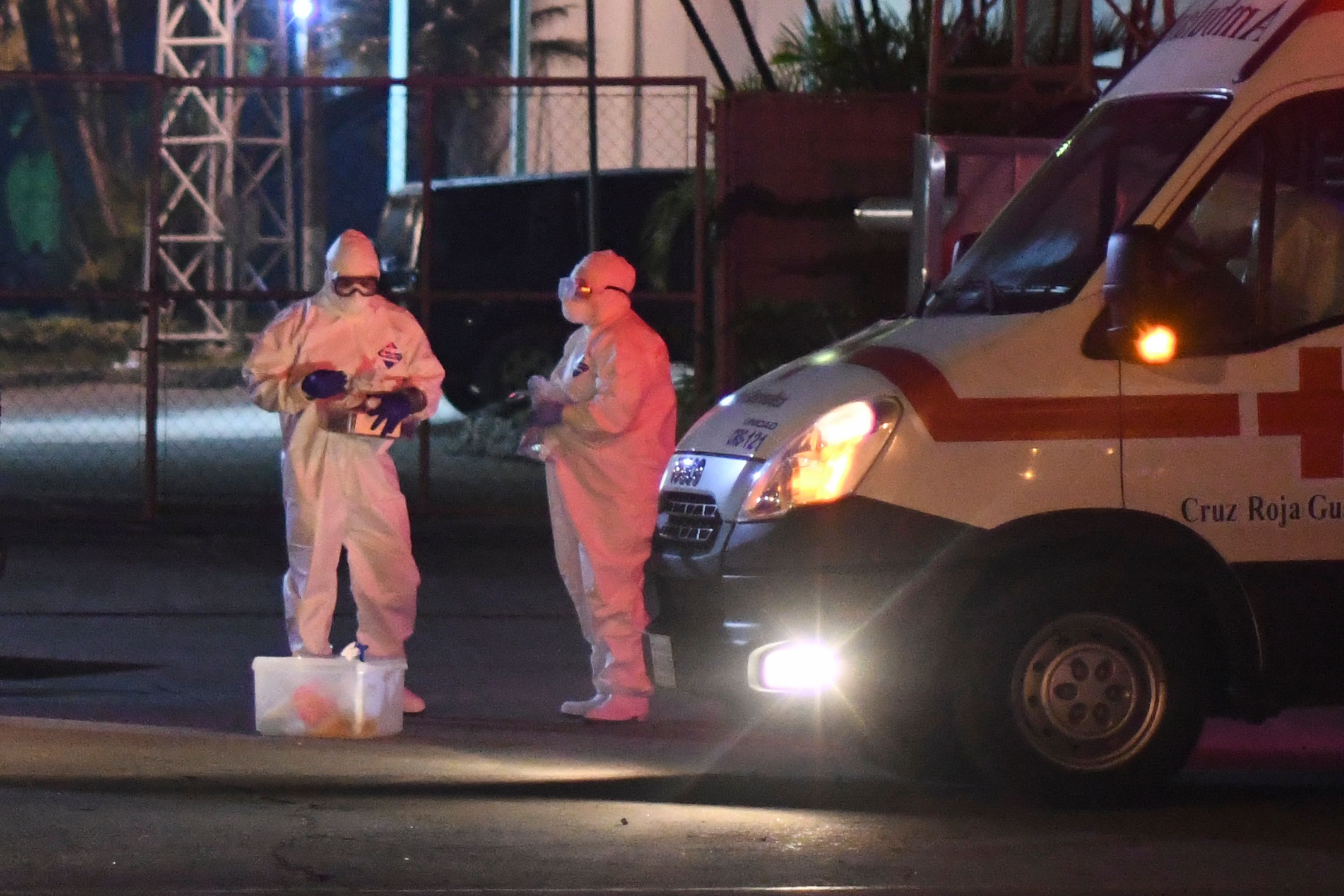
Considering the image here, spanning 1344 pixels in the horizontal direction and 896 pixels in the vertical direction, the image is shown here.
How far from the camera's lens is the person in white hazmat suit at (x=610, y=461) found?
7.74 metres

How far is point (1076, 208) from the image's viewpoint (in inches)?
271

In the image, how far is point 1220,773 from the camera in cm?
733

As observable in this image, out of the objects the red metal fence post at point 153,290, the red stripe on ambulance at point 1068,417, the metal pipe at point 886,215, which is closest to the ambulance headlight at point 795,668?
the red stripe on ambulance at point 1068,417

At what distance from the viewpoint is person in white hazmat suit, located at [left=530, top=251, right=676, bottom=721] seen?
25.4 ft

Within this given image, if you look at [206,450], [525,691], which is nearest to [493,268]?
[206,450]

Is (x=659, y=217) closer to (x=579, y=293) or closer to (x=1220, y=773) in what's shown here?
(x=579, y=293)

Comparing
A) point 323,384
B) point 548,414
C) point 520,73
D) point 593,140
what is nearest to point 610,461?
point 548,414

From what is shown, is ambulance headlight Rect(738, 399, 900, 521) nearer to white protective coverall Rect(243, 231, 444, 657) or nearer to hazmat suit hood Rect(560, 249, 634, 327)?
hazmat suit hood Rect(560, 249, 634, 327)

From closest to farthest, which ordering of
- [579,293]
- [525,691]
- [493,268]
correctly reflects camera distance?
[579,293] < [525,691] < [493,268]

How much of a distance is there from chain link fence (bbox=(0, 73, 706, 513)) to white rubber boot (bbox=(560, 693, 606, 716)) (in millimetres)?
4501

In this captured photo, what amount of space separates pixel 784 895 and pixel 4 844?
2.18 meters

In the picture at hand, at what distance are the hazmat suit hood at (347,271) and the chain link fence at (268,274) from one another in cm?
409

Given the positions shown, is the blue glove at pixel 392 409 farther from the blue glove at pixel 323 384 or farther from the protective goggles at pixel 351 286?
the protective goggles at pixel 351 286

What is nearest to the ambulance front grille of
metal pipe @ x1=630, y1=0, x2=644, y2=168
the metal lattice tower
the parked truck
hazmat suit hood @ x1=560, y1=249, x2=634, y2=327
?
hazmat suit hood @ x1=560, y1=249, x2=634, y2=327
